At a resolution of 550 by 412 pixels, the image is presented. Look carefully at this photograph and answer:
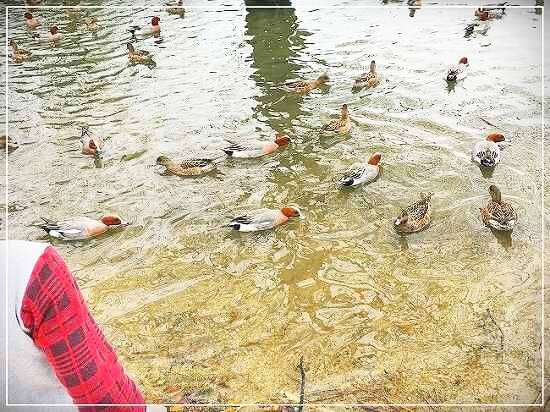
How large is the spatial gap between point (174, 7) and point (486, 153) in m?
16.2

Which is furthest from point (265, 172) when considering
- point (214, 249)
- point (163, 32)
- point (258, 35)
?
point (163, 32)

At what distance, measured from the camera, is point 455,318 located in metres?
6.24

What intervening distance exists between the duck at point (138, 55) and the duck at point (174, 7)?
575cm

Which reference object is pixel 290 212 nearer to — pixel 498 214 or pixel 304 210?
pixel 304 210

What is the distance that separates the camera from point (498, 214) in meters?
7.73

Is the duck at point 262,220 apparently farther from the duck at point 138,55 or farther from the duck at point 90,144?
the duck at point 138,55

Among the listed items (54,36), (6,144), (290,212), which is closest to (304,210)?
(290,212)

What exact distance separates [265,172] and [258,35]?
31.7 ft

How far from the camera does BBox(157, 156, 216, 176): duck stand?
9.83 m

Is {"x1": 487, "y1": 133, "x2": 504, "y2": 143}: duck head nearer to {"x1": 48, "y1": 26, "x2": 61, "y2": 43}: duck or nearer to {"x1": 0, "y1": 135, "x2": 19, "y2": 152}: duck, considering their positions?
{"x1": 0, "y1": 135, "x2": 19, "y2": 152}: duck

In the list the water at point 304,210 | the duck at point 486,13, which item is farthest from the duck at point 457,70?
the duck at point 486,13

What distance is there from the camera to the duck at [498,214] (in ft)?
25.1

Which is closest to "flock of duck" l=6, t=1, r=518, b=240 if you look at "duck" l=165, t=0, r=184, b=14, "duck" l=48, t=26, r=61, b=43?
"duck" l=48, t=26, r=61, b=43

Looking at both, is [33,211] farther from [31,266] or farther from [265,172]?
[31,266]
